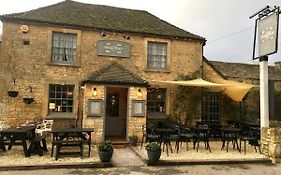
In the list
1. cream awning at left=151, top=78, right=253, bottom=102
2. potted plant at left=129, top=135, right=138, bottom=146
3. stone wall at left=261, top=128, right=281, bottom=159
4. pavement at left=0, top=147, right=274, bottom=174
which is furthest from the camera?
cream awning at left=151, top=78, right=253, bottom=102

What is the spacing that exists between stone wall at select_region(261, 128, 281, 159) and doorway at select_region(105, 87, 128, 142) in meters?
6.68

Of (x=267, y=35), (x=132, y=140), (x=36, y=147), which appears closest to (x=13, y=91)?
(x=36, y=147)

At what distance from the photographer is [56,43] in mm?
12508

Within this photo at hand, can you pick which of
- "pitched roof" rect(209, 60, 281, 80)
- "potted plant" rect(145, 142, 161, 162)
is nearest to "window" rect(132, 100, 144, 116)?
"potted plant" rect(145, 142, 161, 162)

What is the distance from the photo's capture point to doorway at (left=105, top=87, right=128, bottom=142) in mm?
13398

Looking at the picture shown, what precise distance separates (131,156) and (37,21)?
772cm

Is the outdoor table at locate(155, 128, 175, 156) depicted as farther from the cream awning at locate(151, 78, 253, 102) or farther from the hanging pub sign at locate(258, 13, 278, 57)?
the hanging pub sign at locate(258, 13, 278, 57)

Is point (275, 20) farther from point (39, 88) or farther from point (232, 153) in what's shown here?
point (39, 88)

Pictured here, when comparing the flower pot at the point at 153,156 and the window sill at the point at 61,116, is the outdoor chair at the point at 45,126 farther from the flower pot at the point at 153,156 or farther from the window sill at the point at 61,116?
the flower pot at the point at 153,156

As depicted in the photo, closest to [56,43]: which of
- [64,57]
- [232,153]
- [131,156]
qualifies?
[64,57]

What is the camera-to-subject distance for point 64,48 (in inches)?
497

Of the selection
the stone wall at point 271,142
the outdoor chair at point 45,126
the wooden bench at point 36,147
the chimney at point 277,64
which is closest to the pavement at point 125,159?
the wooden bench at point 36,147

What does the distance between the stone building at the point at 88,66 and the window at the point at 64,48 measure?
1.8 inches

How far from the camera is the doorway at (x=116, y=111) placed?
44.0 feet
